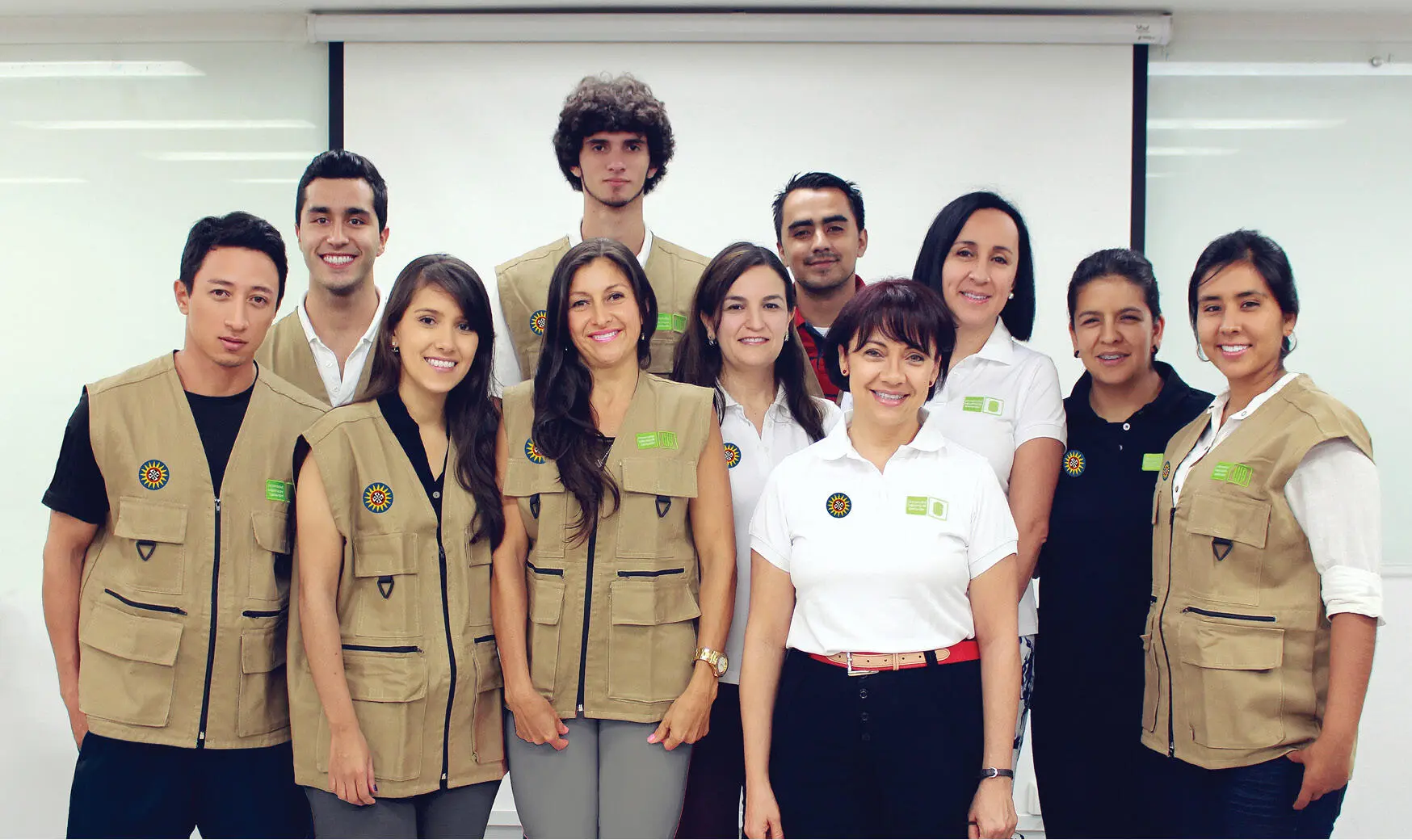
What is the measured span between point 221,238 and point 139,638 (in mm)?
899

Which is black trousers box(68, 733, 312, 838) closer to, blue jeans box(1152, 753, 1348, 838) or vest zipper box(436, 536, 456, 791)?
vest zipper box(436, 536, 456, 791)

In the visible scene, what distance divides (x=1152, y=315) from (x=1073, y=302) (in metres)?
0.20

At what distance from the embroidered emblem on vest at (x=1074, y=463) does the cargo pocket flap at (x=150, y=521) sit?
6.88 feet

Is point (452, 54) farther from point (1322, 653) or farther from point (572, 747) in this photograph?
point (1322, 653)

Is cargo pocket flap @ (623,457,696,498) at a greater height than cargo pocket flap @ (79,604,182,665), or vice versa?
cargo pocket flap @ (623,457,696,498)

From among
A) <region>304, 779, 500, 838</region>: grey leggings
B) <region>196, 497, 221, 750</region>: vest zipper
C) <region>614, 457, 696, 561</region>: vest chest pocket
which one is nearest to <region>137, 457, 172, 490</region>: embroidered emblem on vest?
<region>196, 497, 221, 750</region>: vest zipper

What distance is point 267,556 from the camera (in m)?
2.09

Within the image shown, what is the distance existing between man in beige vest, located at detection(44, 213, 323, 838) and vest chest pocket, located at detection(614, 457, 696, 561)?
2.52ft

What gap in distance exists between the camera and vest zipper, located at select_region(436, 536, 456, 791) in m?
2.01

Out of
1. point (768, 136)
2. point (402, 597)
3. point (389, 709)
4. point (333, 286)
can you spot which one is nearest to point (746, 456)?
point (402, 597)

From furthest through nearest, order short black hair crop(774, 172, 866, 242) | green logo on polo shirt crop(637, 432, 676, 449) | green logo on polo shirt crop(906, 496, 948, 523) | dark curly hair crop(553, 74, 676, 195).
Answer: short black hair crop(774, 172, 866, 242)
dark curly hair crop(553, 74, 676, 195)
green logo on polo shirt crop(637, 432, 676, 449)
green logo on polo shirt crop(906, 496, 948, 523)

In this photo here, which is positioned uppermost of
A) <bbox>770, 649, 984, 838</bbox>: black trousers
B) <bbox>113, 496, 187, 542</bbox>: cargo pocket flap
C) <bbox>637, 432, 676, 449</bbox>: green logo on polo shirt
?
<bbox>637, 432, 676, 449</bbox>: green logo on polo shirt

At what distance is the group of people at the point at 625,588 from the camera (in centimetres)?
188

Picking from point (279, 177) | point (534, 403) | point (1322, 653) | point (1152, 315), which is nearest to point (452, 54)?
point (279, 177)
